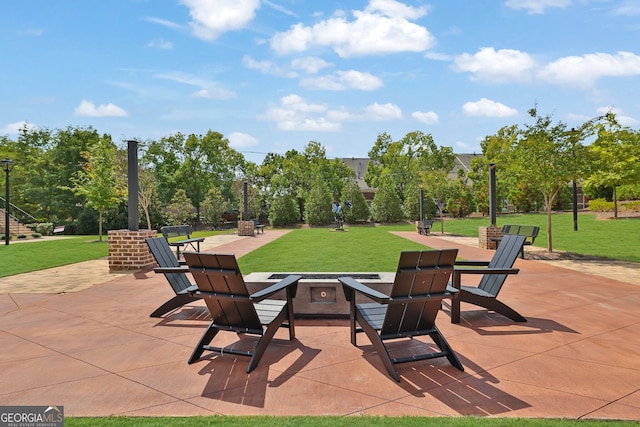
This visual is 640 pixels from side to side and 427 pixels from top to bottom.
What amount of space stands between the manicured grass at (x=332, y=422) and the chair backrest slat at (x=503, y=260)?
2.50m

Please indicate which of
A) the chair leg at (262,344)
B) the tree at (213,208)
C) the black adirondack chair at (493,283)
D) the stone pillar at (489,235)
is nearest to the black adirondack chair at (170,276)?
the chair leg at (262,344)

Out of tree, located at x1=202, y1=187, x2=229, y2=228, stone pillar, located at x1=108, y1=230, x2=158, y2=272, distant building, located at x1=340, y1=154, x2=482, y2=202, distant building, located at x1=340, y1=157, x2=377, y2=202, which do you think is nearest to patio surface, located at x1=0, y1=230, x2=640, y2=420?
stone pillar, located at x1=108, y1=230, x2=158, y2=272

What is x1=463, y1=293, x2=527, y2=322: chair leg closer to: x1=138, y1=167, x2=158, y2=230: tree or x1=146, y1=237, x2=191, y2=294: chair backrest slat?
x1=146, y1=237, x2=191, y2=294: chair backrest slat

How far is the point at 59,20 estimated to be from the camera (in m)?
11.5

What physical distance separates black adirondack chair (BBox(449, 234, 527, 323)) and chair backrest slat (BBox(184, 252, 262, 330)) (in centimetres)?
247

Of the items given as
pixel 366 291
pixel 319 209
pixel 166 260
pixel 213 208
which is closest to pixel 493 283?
pixel 366 291

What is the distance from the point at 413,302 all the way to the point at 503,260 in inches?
97.1

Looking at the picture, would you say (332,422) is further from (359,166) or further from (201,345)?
(359,166)

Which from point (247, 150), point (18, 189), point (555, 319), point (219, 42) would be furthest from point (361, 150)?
point (555, 319)

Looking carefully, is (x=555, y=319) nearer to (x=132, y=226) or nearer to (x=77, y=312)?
(x=77, y=312)

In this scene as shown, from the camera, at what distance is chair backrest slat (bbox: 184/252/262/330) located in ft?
11.5

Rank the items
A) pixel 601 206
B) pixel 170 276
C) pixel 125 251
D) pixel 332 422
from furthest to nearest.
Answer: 1. pixel 601 206
2. pixel 125 251
3. pixel 170 276
4. pixel 332 422

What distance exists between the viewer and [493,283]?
515cm

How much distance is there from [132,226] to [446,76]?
1242 cm
